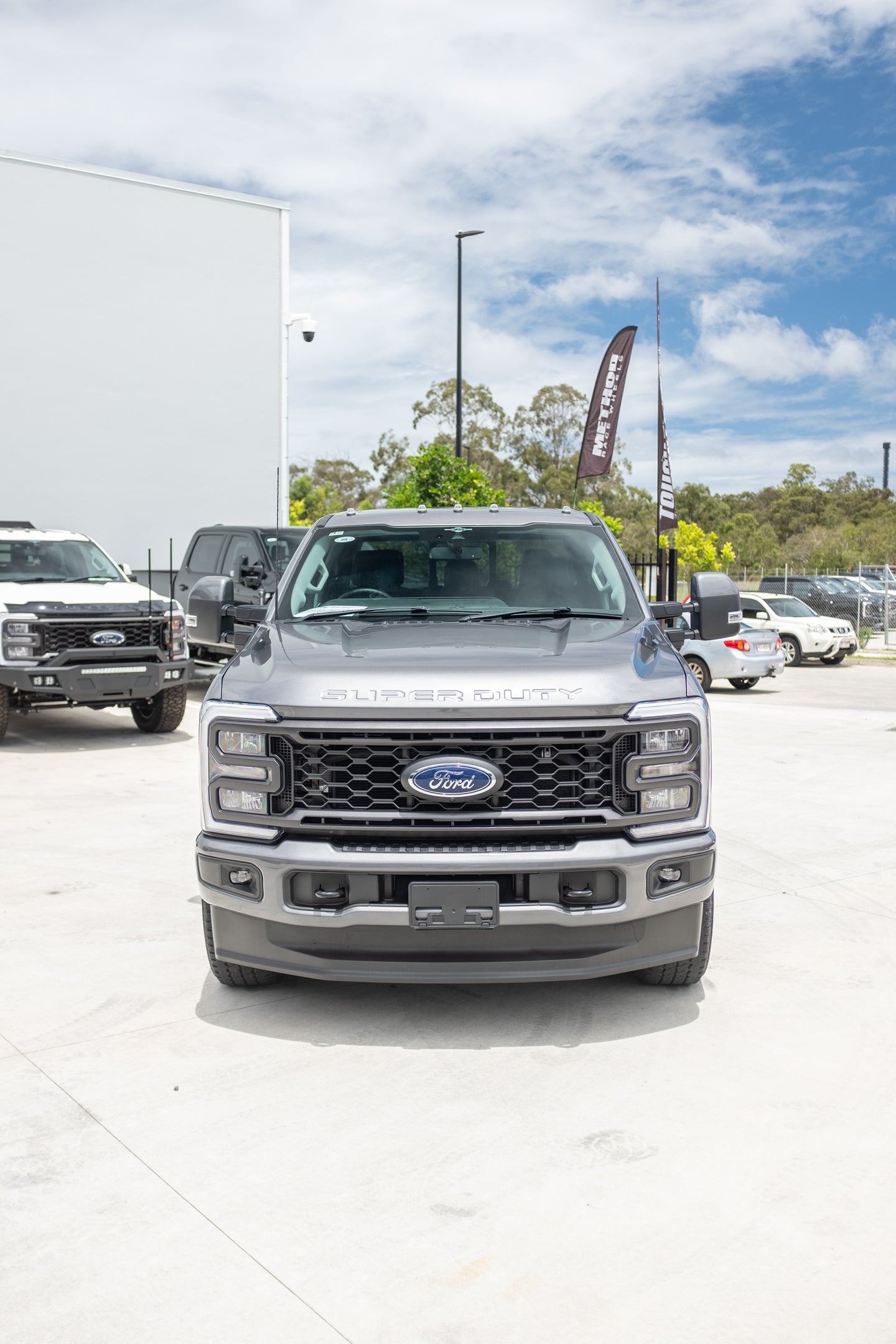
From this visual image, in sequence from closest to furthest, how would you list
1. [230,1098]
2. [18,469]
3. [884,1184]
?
[884,1184] < [230,1098] < [18,469]

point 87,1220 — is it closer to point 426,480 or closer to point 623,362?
point 426,480

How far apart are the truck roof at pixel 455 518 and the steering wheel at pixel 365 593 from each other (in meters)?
0.41

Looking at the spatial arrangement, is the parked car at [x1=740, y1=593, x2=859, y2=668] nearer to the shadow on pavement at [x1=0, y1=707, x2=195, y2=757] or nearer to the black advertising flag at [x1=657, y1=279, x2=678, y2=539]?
the black advertising flag at [x1=657, y1=279, x2=678, y2=539]

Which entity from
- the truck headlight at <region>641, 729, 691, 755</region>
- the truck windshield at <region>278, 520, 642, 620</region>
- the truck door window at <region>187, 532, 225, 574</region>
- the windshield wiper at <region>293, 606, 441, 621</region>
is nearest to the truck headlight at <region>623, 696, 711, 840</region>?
the truck headlight at <region>641, 729, 691, 755</region>

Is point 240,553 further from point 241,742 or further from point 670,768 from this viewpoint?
point 670,768

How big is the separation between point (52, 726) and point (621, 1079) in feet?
32.8

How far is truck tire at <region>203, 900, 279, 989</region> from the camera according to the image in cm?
458

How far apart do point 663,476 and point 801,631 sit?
440 cm

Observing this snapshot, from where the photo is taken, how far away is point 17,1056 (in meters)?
4.19

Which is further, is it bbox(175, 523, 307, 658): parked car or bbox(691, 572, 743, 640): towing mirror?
bbox(175, 523, 307, 658): parked car

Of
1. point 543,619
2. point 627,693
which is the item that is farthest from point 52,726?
point 627,693

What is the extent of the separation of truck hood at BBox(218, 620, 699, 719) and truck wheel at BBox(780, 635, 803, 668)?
19.0m

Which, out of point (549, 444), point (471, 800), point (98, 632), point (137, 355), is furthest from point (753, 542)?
point (471, 800)

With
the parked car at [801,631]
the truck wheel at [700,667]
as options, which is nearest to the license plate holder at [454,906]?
the truck wheel at [700,667]
